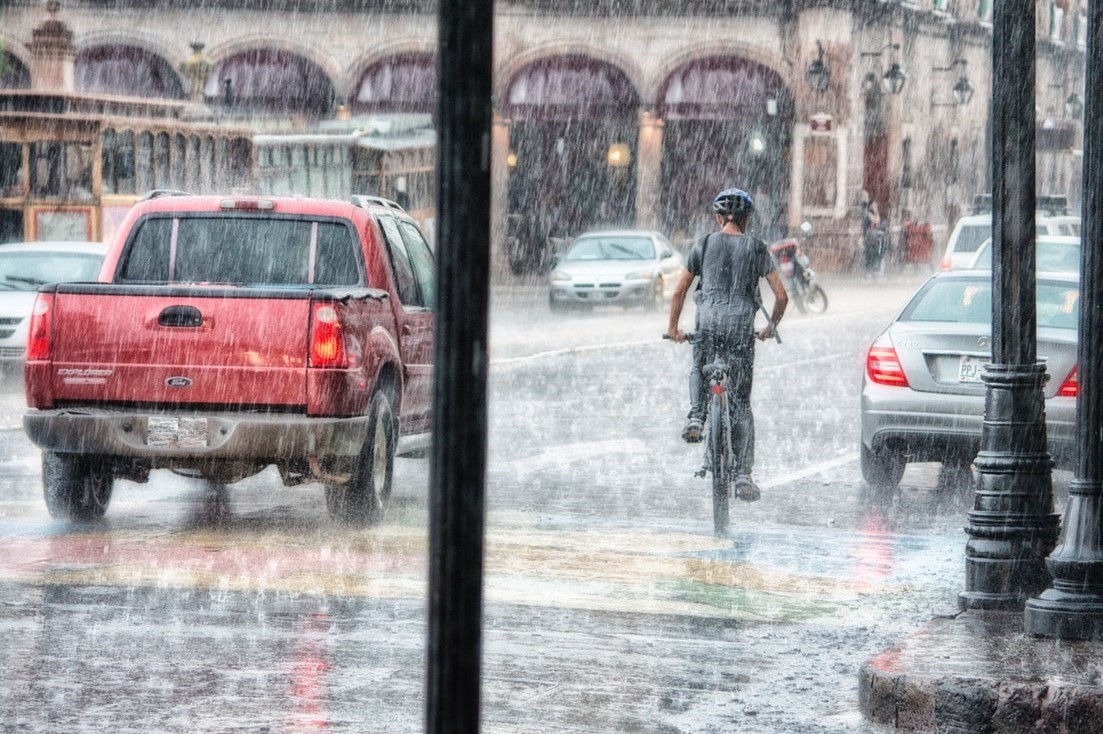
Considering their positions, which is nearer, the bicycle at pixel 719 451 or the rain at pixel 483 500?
the rain at pixel 483 500

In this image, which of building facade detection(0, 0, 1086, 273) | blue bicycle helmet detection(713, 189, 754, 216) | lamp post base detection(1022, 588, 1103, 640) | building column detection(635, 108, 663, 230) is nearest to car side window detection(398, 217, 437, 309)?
blue bicycle helmet detection(713, 189, 754, 216)

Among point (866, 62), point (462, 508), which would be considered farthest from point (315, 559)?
point (866, 62)

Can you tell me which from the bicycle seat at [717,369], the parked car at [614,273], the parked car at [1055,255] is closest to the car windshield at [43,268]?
the parked car at [1055,255]

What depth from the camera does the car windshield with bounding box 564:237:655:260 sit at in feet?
107

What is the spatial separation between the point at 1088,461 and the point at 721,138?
39.3 metres

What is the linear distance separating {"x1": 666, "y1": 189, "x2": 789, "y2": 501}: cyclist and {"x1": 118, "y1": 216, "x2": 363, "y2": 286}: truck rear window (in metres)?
1.96

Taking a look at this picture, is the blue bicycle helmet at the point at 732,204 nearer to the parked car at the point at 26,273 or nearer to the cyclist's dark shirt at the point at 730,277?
the cyclist's dark shirt at the point at 730,277

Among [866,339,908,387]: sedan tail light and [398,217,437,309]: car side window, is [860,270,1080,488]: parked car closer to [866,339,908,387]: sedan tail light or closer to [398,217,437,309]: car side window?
[866,339,908,387]: sedan tail light

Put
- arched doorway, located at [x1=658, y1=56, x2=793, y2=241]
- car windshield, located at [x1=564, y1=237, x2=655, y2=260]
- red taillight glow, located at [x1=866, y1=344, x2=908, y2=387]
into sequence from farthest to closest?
arched doorway, located at [x1=658, y1=56, x2=793, y2=241]
car windshield, located at [x1=564, y1=237, x2=655, y2=260]
red taillight glow, located at [x1=866, y1=344, x2=908, y2=387]

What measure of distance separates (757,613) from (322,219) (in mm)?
3962

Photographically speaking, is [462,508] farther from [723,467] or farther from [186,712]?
[723,467]

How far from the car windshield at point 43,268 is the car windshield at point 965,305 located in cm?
971

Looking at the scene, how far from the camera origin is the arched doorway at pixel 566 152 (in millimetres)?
45062

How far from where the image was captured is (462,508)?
3.16 meters
